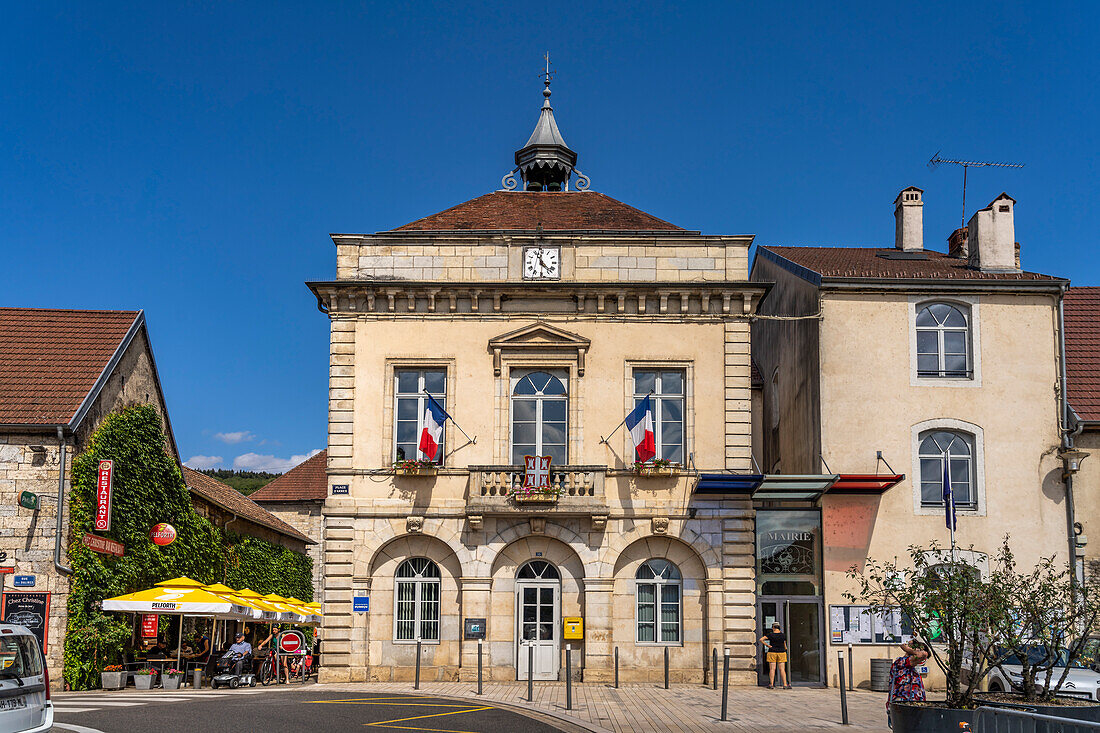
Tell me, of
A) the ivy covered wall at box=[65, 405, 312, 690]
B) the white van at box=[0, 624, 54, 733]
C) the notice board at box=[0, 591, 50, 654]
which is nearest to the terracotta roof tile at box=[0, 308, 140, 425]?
the ivy covered wall at box=[65, 405, 312, 690]

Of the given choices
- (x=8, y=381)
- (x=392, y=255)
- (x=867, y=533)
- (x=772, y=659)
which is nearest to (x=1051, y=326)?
(x=867, y=533)

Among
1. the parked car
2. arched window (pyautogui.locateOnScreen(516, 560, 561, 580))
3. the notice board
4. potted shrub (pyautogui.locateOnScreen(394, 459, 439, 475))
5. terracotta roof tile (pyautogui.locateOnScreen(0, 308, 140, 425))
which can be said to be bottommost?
the parked car

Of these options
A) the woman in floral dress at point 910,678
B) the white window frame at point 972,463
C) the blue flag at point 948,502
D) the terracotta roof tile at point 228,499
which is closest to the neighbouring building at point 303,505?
the terracotta roof tile at point 228,499

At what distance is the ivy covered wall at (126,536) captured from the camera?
74.8 feet

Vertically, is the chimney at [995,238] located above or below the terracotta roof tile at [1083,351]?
above

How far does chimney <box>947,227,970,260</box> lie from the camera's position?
3139cm

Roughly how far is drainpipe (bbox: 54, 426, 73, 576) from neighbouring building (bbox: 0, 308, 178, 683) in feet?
0.07

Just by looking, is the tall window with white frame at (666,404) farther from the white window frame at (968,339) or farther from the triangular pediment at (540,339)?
the white window frame at (968,339)

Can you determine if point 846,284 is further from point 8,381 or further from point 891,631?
point 8,381

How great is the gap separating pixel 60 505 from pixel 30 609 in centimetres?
205

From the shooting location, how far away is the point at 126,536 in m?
24.8

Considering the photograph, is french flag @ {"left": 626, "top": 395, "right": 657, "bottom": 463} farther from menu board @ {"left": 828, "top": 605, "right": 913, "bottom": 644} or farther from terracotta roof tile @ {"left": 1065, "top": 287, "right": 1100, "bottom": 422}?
terracotta roof tile @ {"left": 1065, "top": 287, "right": 1100, "bottom": 422}

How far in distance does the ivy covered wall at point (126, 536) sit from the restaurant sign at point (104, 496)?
0.65 ft

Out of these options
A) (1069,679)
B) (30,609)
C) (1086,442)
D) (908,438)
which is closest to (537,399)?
(908,438)
